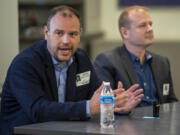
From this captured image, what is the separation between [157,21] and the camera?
8.43m

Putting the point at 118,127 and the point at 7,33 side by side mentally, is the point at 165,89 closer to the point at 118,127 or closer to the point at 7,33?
the point at 7,33

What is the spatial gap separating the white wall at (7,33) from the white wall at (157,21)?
5.44 metres

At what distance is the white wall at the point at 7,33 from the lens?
309 cm

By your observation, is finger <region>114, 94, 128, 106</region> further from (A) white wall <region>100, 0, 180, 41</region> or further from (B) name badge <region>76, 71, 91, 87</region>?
(A) white wall <region>100, 0, 180, 41</region>

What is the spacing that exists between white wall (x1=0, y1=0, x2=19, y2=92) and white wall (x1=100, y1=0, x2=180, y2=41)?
17.8 feet

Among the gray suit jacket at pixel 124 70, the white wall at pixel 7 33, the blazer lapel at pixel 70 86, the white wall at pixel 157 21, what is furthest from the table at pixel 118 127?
the white wall at pixel 157 21

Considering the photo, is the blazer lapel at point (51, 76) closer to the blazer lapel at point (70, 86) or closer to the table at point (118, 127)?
the blazer lapel at point (70, 86)

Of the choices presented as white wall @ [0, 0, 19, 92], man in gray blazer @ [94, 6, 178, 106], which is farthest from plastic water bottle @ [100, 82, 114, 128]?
man in gray blazer @ [94, 6, 178, 106]

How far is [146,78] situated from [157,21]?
4868 mm

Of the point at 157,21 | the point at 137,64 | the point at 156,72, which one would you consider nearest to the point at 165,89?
the point at 156,72

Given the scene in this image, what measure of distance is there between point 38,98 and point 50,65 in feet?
0.96

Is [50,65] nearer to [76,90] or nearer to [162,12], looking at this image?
[76,90]

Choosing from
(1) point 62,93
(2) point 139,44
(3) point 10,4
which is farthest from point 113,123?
(2) point 139,44

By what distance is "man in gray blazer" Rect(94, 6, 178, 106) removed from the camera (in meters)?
3.63
